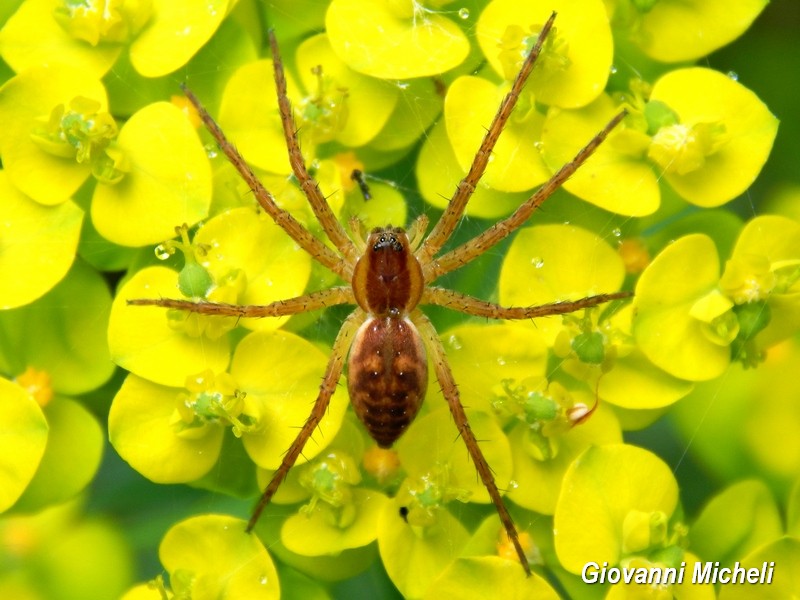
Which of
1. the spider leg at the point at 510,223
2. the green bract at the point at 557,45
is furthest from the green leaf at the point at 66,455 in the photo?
the green bract at the point at 557,45

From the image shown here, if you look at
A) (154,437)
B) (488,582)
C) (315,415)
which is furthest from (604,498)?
(154,437)

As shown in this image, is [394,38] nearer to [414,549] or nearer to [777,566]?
[414,549]

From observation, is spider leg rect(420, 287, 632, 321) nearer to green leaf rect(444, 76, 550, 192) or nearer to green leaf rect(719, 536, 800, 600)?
green leaf rect(444, 76, 550, 192)

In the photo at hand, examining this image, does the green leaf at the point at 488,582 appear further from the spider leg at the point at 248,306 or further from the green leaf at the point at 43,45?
the green leaf at the point at 43,45

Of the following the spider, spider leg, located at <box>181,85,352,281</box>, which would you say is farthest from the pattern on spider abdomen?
spider leg, located at <box>181,85,352,281</box>

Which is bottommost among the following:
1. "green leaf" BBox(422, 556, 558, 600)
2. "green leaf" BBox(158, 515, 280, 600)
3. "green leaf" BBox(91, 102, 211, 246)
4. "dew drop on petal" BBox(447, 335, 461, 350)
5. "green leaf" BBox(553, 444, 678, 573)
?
"green leaf" BBox(158, 515, 280, 600)

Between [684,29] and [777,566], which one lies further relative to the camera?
[684,29]
